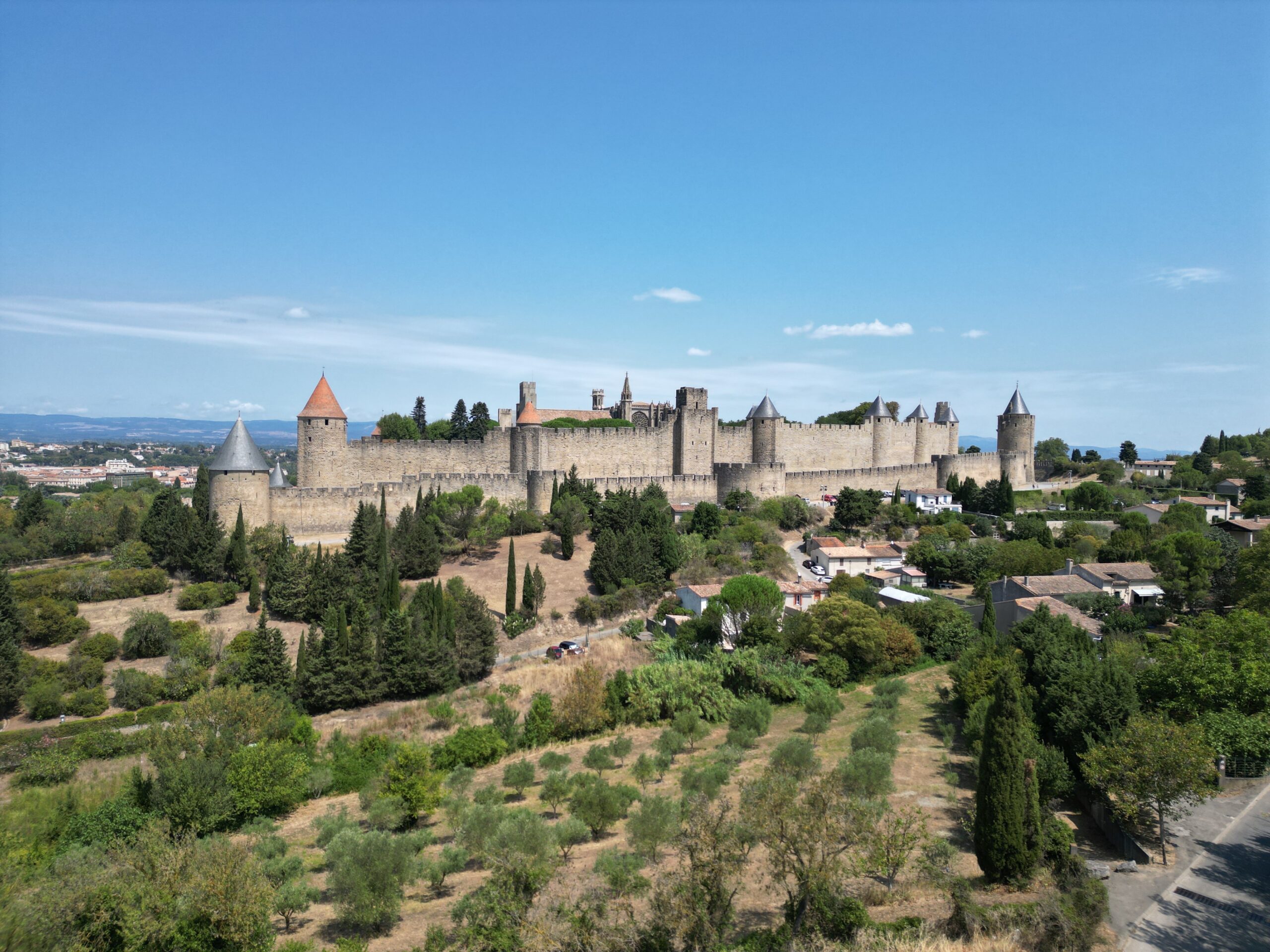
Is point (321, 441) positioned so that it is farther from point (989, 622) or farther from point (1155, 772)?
point (1155, 772)

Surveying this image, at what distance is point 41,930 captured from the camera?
9.42 m

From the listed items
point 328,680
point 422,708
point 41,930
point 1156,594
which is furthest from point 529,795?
point 1156,594

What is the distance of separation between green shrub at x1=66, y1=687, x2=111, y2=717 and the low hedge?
5334mm

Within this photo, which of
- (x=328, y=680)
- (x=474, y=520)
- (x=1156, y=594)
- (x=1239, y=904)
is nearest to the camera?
(x=1239, y=904)

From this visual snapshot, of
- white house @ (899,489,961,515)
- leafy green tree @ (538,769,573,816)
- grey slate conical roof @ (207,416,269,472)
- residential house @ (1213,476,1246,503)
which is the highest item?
grey slate conical roof @ (207,416,269,472)

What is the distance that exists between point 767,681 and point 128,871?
15.6 m

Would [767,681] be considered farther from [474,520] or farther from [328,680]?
[474,520]

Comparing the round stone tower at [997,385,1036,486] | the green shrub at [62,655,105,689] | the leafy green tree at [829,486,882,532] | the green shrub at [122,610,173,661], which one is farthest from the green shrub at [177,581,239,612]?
the round stone tower at [997,385,1036,486]

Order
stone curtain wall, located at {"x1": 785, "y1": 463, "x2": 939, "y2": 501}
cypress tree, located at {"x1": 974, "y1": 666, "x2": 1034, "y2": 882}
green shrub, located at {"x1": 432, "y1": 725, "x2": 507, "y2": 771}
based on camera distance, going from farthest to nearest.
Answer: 1. stone curtain wall, located at {"x1": 785, "y1": 463, "x2": 939, "y2": 501}
2. green shrub, located at {"x1": 432, "y1": 725, "x2": 507, "y2": 771}
3. cypress tree, located at {"x1": 974, "y1": 666, "x2": 1034, "y2": 882}

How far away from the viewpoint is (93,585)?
25234 millimetres

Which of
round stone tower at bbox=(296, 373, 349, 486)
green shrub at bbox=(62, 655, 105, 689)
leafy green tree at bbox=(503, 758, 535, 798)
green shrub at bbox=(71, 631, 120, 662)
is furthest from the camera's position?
round stone tower at bbox=(296, 373, 349, 486)

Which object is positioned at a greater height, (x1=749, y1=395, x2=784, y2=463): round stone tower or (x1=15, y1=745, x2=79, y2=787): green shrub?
(x1=749, y1=395, x2=784, y2=463): round stone tower

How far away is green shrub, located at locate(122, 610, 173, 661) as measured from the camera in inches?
884

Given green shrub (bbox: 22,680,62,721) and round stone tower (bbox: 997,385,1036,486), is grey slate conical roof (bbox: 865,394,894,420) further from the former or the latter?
green shrub (bbox: 22,680,62,721)
